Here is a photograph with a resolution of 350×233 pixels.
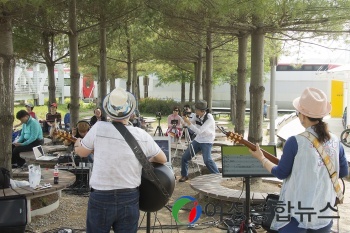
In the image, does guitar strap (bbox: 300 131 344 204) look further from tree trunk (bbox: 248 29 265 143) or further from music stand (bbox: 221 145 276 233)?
tree trunk (bbox: 248 29 265 143)

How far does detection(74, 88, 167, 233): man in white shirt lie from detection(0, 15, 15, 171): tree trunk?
281 cm

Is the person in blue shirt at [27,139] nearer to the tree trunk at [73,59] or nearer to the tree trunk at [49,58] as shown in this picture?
the tree trunk at [73,59]

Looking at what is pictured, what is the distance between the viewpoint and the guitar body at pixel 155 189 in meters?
3.55

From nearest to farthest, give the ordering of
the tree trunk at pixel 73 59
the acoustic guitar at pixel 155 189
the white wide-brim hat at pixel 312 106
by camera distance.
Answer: the white wide-brim hat at pixel 312 106 → the acoustic guitar at pixel 155 189 → the tree trunk at pixel 73 59

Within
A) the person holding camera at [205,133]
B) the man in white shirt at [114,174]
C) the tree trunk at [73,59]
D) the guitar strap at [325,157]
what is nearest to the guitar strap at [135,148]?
the man in white shirt at [114,174]

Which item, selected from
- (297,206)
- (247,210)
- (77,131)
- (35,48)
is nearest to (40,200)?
(77,131)

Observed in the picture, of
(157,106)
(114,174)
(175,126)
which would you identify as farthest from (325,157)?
(157,106)

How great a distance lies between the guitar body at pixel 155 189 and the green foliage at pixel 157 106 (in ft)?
86.1

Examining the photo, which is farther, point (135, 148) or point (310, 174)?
point (135, 148)

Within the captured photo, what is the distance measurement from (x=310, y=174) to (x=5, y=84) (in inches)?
169

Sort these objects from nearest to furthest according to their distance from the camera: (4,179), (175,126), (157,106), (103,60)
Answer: (4,179) → (175,126) → (103,60) → (157,106)

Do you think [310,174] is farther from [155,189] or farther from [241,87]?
[241,87]

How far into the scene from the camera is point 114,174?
3295 mm

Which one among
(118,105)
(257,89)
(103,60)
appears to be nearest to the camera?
(118,105)
